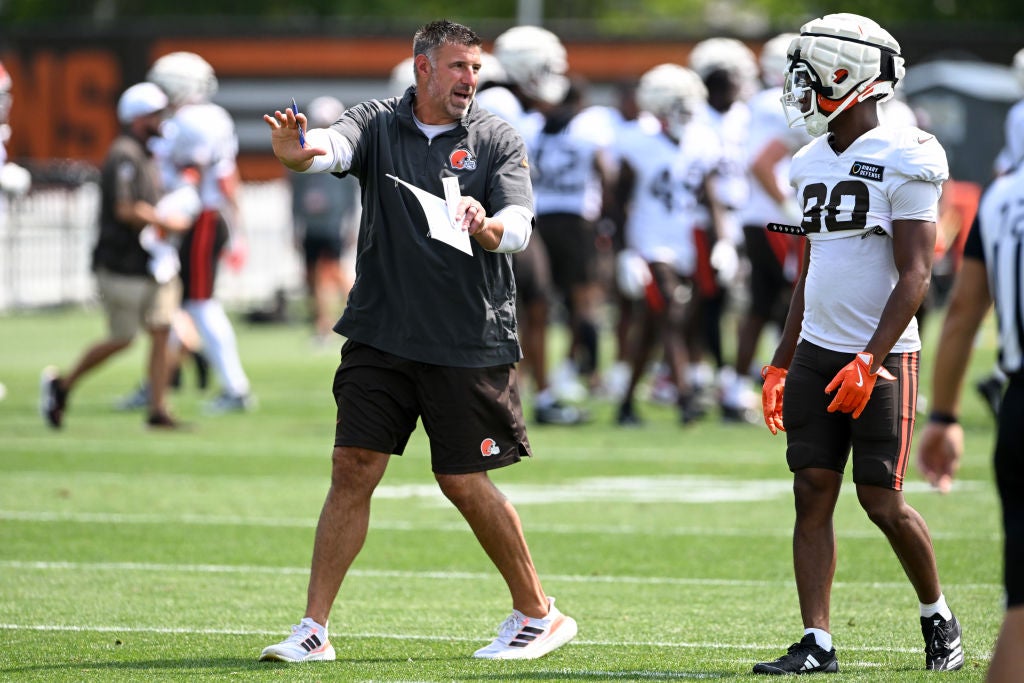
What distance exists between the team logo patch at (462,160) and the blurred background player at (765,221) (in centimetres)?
638

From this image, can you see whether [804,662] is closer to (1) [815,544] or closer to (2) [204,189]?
(1) [815,544]

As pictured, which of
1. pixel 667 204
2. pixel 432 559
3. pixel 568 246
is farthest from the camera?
pixel 568 246

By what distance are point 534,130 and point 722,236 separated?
161 centimetres

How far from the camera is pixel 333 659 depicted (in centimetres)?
568

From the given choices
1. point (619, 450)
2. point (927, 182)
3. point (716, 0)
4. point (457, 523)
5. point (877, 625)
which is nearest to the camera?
point (927, 182)

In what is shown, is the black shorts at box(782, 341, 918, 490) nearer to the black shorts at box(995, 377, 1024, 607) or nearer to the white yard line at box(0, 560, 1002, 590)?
the black shorts at box(995, 377, 1024, 607)

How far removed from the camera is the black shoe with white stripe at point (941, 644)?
18.0ft

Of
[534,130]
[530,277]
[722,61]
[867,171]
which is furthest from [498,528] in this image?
[722,61]

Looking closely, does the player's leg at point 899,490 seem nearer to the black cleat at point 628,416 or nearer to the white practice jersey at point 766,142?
the white practice jersey at point 766,142

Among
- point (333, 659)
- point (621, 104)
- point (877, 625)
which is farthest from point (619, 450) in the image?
point (621, 104)

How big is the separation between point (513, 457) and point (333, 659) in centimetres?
89

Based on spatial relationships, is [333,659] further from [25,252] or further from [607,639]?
[25,252]

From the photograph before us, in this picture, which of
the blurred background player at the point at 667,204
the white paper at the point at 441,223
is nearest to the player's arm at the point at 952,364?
the white paper at the point at 441,223

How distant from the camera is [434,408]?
18.9 ft
